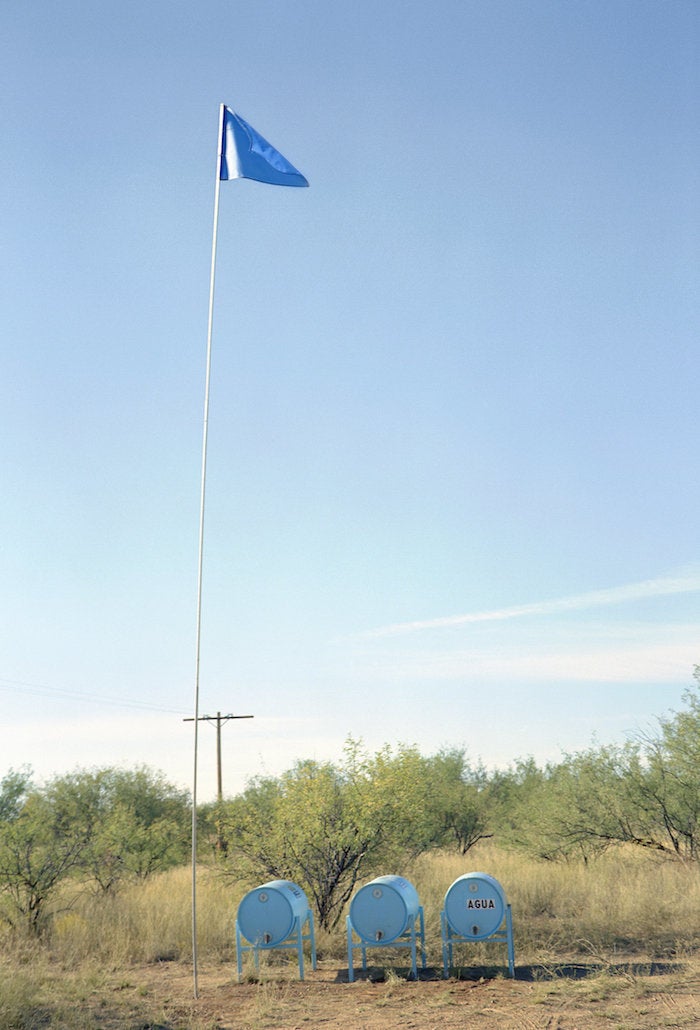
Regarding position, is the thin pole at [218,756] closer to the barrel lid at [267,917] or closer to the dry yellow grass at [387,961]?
the dry yellow grass at [387,961]

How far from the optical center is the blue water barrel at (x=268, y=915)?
43.3 feet

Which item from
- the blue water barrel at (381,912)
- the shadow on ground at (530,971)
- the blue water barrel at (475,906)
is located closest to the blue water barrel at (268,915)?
the blue water barrel at (381,912)

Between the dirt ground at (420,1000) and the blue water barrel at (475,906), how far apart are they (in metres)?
0.64

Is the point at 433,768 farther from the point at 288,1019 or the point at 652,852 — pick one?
the point at 288,1019

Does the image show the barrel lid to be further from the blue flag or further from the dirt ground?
the blue flag

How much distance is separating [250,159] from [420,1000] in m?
12.2

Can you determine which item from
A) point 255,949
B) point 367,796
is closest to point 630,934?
point 367,796

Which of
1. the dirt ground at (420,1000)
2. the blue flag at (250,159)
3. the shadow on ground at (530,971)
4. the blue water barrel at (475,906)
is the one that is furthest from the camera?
the blue flag at (250,159)

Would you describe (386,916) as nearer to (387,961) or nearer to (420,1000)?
(420,1000)

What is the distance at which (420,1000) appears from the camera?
11867 mm

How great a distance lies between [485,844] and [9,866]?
55.4ft

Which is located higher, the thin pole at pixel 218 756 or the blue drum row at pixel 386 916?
the thin pole at pixel 218 756

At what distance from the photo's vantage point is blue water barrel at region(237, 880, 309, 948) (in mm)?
13195

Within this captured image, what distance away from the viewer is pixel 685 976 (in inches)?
497
